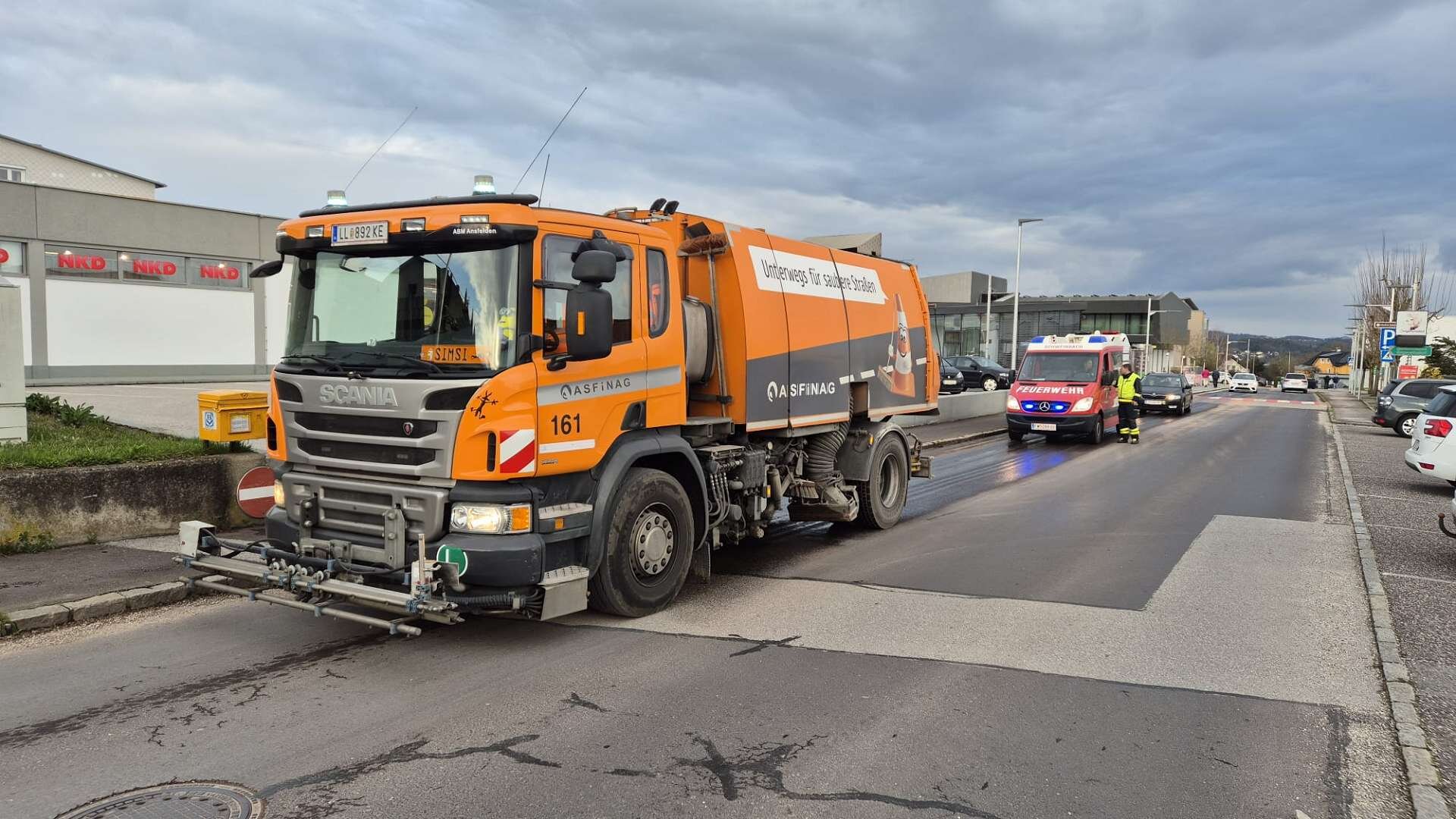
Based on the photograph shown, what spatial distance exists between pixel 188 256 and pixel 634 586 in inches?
1164

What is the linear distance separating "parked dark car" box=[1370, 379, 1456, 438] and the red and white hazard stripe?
26.5m

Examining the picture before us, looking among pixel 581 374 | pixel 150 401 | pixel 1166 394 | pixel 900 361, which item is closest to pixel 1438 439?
pixel 900 361

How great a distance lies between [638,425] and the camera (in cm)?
602

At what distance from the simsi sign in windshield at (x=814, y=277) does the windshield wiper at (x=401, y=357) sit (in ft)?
9.92

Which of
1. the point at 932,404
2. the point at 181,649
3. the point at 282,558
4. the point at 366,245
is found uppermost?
the point at 366,245

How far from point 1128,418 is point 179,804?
20.4 m

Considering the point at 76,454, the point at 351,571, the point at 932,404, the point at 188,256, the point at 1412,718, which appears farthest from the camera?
the point at 188,256

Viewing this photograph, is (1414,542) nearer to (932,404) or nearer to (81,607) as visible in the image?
(932,404)

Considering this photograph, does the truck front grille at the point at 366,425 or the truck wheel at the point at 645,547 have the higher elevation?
the truck front grille at the point at 366,425

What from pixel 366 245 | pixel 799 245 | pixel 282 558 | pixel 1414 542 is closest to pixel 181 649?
pixel 282 558

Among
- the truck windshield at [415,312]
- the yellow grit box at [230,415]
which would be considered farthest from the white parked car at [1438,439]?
the yellow grit box at [230,415]

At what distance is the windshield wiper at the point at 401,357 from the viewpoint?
5.11 m

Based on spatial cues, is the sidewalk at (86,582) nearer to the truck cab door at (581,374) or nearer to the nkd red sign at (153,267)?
the truck cab door at (581,374)

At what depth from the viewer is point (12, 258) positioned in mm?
25500
